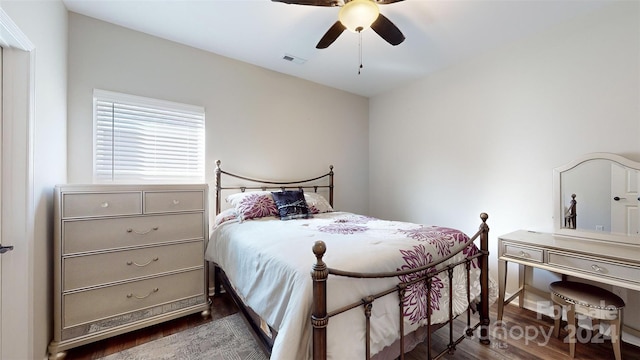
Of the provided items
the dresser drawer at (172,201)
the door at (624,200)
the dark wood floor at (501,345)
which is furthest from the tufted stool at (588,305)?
the dresser drawer at (172,201)

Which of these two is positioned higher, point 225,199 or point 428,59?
point 428,59

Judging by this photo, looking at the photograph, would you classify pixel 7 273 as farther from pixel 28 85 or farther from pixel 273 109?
pixel 273 109

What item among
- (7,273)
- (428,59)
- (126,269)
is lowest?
(126,269)

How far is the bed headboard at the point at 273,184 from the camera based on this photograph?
2842mm

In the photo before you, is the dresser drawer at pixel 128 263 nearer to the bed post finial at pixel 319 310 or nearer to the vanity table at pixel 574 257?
the bed post finial at pixel 319 310

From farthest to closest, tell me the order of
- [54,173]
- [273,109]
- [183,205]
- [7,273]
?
[273,109] < [183,205] < [54,173] < [7,273]

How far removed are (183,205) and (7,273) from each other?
1.01m

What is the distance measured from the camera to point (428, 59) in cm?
295

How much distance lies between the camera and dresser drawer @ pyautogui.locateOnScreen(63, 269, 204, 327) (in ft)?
5.79

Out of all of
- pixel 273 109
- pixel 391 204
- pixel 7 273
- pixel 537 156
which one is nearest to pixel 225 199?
pixel 273 109

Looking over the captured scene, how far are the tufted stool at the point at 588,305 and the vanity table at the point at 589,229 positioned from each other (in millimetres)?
139

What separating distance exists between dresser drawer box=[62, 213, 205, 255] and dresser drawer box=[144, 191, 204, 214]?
6 cm

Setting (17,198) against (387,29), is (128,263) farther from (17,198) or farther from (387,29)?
(387,29)

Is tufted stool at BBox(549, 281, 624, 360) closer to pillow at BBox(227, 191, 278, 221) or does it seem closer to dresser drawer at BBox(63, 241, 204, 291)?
pillow at BBox(227, 191, 278, 221)
